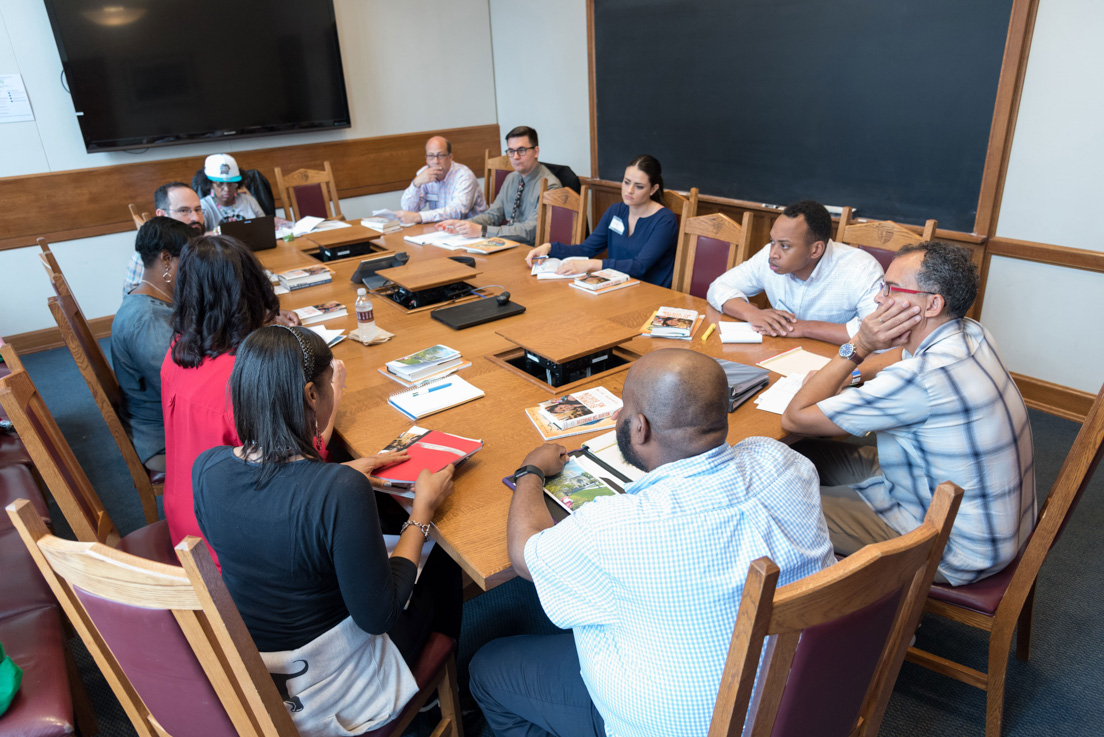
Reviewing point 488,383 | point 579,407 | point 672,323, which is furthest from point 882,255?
point 488,383

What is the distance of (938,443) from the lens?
1565 millimetres

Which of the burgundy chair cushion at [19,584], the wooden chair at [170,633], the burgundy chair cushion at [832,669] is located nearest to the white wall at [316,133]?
the burgundy chair cushion at [19,584]

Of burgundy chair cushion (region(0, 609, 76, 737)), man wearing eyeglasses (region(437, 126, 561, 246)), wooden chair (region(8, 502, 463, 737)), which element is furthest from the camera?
man wearing eyeglasses (region(437, 126, 561, 246))

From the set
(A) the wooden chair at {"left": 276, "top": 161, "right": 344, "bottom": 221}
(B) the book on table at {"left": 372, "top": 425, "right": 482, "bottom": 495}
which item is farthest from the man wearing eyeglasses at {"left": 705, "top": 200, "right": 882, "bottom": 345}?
(A) the wooden chair at {"left": 276, "top": 161, "right": 344, "bottom": 221}

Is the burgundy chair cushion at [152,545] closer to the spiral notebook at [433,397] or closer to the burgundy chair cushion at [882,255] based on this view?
the spiral notebook at [433,397]

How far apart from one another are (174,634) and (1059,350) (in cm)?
379

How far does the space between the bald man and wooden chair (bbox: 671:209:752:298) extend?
187 centimetres

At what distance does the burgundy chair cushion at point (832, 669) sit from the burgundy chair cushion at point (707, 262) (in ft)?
7.07

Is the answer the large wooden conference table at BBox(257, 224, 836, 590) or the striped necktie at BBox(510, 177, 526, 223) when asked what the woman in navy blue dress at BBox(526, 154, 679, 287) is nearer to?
the large wooden conference table at BBox(257, 224, 836, 590)

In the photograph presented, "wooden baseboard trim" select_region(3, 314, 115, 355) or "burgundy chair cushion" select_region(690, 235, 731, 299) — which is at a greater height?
"burgundy chair cushion" select_region(690, 235, 731, 299)

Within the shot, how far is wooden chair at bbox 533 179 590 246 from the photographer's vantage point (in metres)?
3.87

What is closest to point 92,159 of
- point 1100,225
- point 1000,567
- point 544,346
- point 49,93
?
point 49,93

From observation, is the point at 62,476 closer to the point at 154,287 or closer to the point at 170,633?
the point at 170,633

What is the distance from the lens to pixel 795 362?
2.13m
